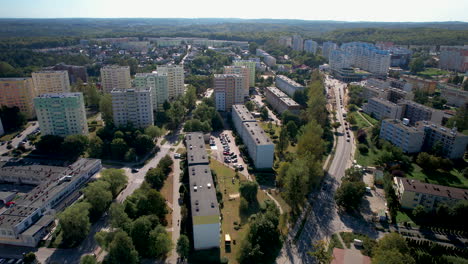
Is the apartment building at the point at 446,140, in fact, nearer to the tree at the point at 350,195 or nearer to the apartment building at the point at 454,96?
the tree at the point at 350,195

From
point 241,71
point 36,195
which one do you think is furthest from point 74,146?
point 241,71

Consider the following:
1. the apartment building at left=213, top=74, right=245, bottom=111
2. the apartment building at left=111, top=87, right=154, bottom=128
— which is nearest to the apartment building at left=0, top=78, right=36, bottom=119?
the apartment building at left=111, top=87, right=154, bottom=128

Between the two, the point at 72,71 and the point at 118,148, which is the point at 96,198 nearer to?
the point at 118,148

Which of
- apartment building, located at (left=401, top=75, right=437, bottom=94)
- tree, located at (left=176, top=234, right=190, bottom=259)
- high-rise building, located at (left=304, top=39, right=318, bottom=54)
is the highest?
high-rise building, located at (left=304, top=39, right=318, bottom=54)

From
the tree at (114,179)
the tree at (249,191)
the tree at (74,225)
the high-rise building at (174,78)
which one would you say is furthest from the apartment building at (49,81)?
the tree at (249,191)

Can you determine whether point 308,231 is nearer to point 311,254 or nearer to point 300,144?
point 311,254

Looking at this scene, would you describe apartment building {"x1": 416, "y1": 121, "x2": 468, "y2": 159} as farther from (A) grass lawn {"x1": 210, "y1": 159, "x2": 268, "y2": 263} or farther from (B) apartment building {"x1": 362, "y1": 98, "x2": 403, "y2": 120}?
(A) grass lawn {"x1": 210, "y1": 159, "x2": 268, "y2": 263}

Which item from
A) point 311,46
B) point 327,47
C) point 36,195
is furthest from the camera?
point 311,46
